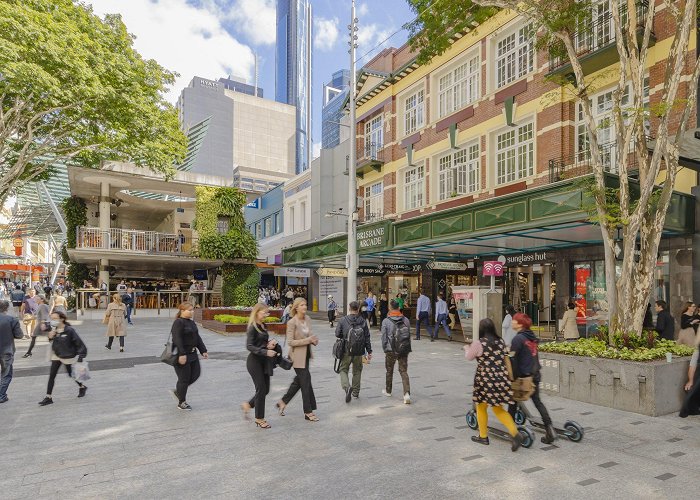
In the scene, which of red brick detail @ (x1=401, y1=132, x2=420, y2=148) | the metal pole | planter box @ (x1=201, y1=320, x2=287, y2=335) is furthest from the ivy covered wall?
the metal pole

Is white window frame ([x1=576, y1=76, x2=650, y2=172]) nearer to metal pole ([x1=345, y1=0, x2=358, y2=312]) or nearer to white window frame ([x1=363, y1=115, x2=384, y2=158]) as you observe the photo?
metal pole ([x1=345, y1=0, x2=358, y2=312])

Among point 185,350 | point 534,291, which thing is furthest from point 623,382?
point 534,291

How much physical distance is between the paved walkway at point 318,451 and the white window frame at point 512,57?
13867 millimetres

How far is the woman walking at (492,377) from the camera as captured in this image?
577 centimetres

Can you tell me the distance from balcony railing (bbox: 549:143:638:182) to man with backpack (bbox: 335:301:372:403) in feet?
32.9

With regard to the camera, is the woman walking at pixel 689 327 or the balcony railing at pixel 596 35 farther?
the balcony railing at pixel 596 35

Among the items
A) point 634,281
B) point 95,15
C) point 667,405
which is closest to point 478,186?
point 634,281

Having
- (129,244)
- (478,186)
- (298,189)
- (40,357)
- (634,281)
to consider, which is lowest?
(40,357)

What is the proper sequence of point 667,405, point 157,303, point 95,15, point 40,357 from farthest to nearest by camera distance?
point 157,303
point 95,15
point 40,357
point 667,405

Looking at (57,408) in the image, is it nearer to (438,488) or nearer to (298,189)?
(438,488)

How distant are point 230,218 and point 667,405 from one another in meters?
25.8

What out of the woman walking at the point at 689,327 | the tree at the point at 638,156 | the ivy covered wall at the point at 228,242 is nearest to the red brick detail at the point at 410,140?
the ivy covered wall at the point at 228,242

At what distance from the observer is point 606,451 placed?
5.94m

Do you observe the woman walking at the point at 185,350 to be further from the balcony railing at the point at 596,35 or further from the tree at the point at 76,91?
the balcony railing at the point at 596,35
